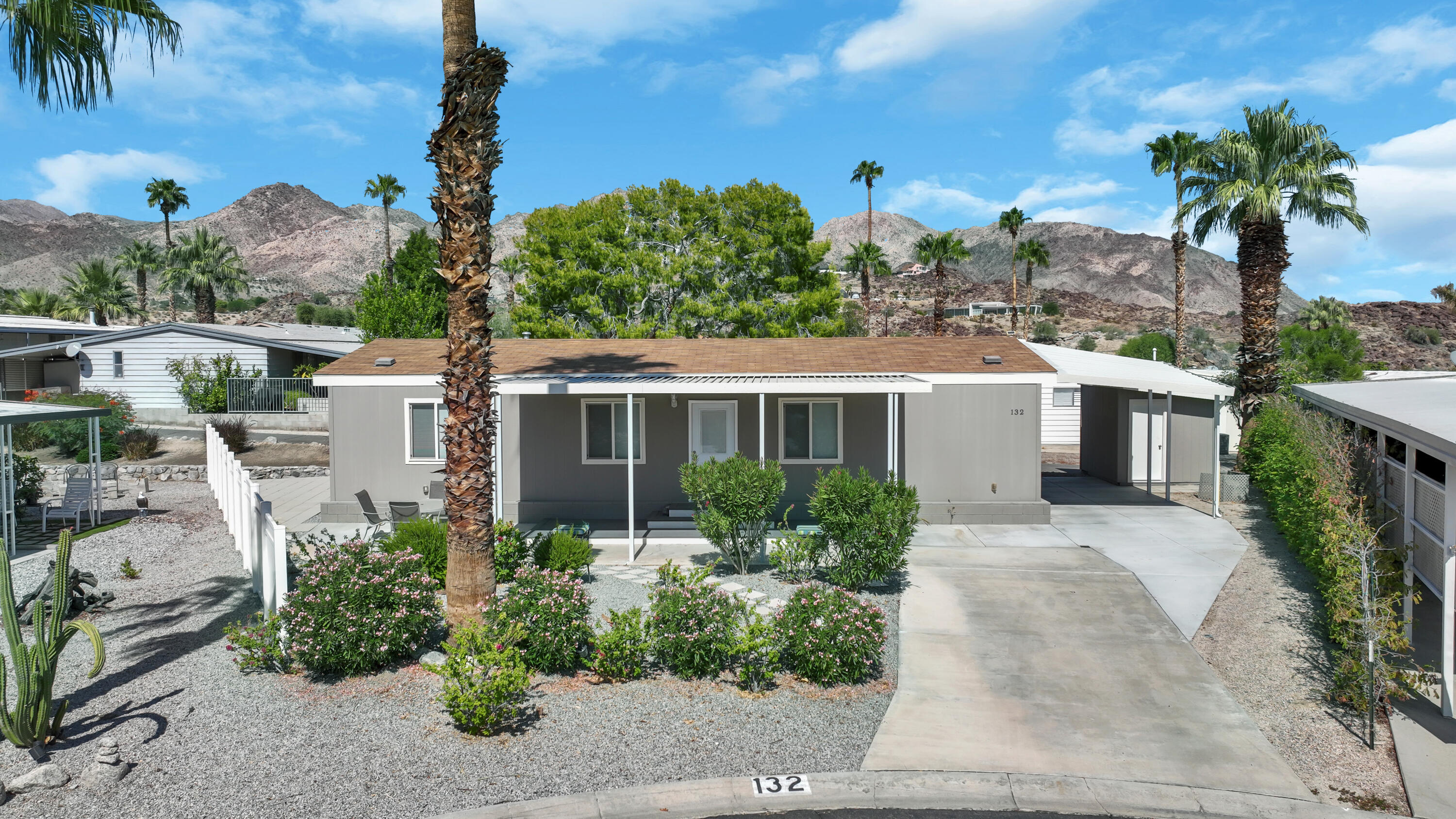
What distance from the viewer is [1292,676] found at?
7211 millimetres

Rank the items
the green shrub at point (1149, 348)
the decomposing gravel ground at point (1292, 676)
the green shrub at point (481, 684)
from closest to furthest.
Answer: the decomposing gravel ground at point (1292, 676) → the green shrub at point (481, 684) → the green shrub at point (1149, 348)

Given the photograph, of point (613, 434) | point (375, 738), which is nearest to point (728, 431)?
point (613, 434)

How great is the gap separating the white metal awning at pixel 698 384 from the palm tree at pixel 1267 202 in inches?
358

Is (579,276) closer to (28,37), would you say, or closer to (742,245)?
(742,245)

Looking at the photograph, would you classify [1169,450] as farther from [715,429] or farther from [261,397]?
[261,397]

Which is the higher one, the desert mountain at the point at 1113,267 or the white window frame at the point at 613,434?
the desert mountain at the point at 1113,267

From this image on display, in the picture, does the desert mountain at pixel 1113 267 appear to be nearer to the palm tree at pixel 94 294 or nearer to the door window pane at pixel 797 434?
the palm tree at pixel 94 294

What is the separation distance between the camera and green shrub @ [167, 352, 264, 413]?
1095 inches

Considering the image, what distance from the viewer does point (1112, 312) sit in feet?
239

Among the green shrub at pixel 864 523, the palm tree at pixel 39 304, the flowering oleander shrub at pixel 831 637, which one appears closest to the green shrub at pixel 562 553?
the green shrub at pixel 864 523

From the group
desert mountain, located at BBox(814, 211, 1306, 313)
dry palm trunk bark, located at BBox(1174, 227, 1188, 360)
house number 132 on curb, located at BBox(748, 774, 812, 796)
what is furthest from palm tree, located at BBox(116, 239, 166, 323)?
desert mountain, located at BBox(814, 211, 1306, 313)

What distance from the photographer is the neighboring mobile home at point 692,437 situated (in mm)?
14234

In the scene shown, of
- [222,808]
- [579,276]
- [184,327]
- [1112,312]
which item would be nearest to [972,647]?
[222,808]

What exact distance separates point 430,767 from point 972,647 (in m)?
4.96
